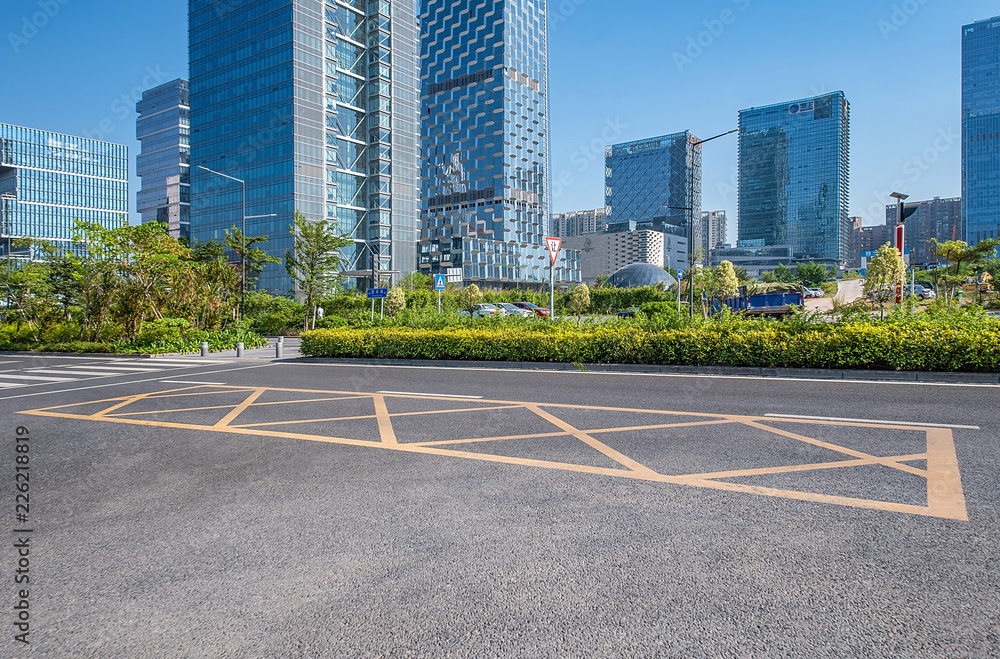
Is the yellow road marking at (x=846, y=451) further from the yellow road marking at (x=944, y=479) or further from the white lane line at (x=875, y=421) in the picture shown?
the white lane line at (x=875, y=421)

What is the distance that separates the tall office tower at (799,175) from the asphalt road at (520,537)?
192586mm

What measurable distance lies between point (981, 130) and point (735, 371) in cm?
17272

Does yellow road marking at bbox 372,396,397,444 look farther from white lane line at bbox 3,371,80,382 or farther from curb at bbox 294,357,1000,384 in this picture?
white lane line at bbox 3,371,80,382

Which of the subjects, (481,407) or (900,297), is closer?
(481,407)

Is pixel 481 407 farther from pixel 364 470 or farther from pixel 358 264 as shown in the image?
pixel 358 264

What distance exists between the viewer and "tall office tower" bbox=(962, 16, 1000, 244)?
419 ft

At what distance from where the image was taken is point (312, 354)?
1970 cm

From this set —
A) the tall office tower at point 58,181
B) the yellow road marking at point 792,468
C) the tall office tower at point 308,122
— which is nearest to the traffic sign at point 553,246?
the yellow road marking at point 792,468

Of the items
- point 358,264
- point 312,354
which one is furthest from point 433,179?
point 312,354

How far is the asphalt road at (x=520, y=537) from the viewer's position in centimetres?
277

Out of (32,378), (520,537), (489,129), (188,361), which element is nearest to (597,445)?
(520,537)

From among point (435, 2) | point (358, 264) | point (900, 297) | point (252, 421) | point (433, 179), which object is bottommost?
point (252, 421)

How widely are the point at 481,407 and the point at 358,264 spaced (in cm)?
8030

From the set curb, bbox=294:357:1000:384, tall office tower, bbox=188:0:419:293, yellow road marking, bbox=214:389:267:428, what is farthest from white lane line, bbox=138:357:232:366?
tall office tower, bbox=188:0:419:293
